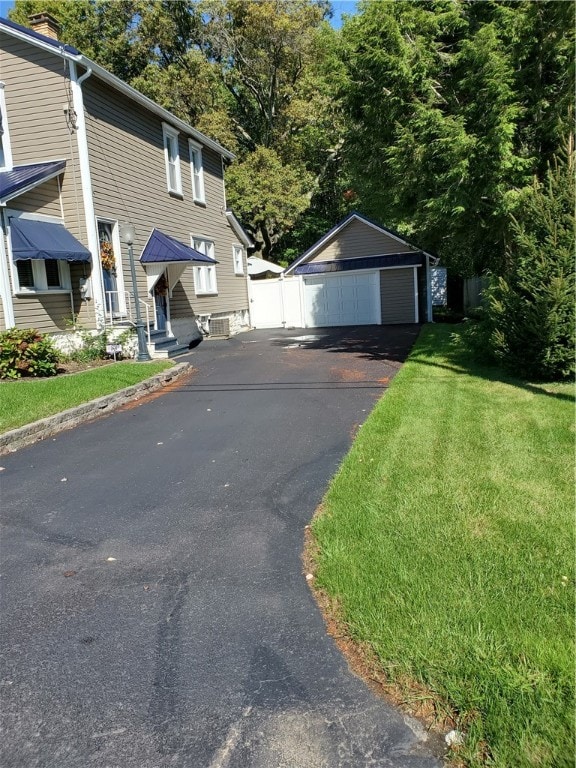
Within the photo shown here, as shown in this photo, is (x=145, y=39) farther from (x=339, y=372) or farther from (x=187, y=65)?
(x=339, y=372)

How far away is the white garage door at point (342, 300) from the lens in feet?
73.6

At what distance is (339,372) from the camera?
1084 centimetres

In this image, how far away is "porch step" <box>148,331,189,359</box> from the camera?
516 inches

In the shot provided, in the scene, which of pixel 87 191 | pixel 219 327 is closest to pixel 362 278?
pixel 219 327

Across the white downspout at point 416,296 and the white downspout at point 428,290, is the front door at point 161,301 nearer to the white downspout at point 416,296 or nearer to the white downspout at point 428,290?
the white downspout at point 416,296

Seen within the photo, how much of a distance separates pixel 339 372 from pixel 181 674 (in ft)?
28.0

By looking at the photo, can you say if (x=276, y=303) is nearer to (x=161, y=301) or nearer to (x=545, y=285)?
(x=161, y=301)

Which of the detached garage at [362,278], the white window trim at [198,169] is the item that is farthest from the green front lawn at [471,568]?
the detached garage at [362,278]

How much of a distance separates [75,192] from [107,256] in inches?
60.8

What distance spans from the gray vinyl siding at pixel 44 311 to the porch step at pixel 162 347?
80.4 inches

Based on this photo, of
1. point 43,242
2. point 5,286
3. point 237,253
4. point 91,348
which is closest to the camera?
point 5,286

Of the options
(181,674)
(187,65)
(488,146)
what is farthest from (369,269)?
(181,674)

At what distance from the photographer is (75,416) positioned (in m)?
7.57

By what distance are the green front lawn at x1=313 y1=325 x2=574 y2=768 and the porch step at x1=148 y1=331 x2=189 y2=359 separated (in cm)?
777
